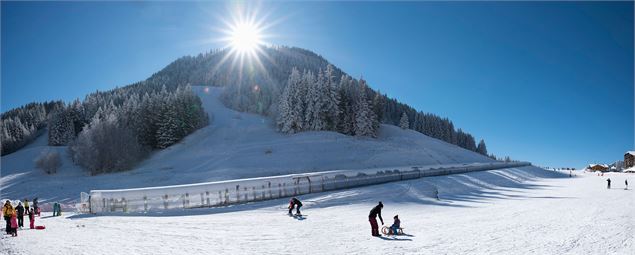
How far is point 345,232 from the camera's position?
15234 millimetres

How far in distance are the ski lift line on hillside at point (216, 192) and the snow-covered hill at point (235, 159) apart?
16.4 meters

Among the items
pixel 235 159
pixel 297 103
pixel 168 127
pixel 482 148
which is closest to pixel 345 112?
pixel 297 103

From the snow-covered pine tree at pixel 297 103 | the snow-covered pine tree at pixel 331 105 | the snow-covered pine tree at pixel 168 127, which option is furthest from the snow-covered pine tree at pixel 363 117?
the snow-covered pine tree at pixel 168 127

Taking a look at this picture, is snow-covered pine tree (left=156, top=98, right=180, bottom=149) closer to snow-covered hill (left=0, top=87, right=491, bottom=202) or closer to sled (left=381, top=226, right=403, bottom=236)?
snow-covered hill (left=0, top=87, right=491, bottom=202)

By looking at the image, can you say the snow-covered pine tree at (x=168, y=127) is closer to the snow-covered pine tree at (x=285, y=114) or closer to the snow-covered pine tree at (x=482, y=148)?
the snow-covered pine tree at (x=285, y=114)

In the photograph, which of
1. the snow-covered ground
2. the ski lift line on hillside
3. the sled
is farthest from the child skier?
the sled

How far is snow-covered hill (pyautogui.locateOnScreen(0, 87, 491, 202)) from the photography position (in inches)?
1719

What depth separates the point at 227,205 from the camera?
25125 mm

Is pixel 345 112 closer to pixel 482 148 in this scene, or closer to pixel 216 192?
pixel 216 192

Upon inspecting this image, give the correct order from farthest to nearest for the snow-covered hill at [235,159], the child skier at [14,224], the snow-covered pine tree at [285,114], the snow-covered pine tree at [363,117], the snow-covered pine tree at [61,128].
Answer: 1. the snow-covered pine tree at [61,128]
2. the snow-covered pine tree at [363,117]
3. the snow-covered pine tree at [285,114]
4. the snow-covered hill at [235,159]
5. the child skier at [14,224]

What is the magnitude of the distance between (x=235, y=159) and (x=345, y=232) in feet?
133

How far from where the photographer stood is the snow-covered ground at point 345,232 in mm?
12023

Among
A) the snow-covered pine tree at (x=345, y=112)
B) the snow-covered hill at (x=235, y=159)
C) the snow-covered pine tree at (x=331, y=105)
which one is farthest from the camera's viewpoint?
the snow-covered pine tree at (x=345, y=112)

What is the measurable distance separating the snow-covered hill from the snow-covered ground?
81.0ft
